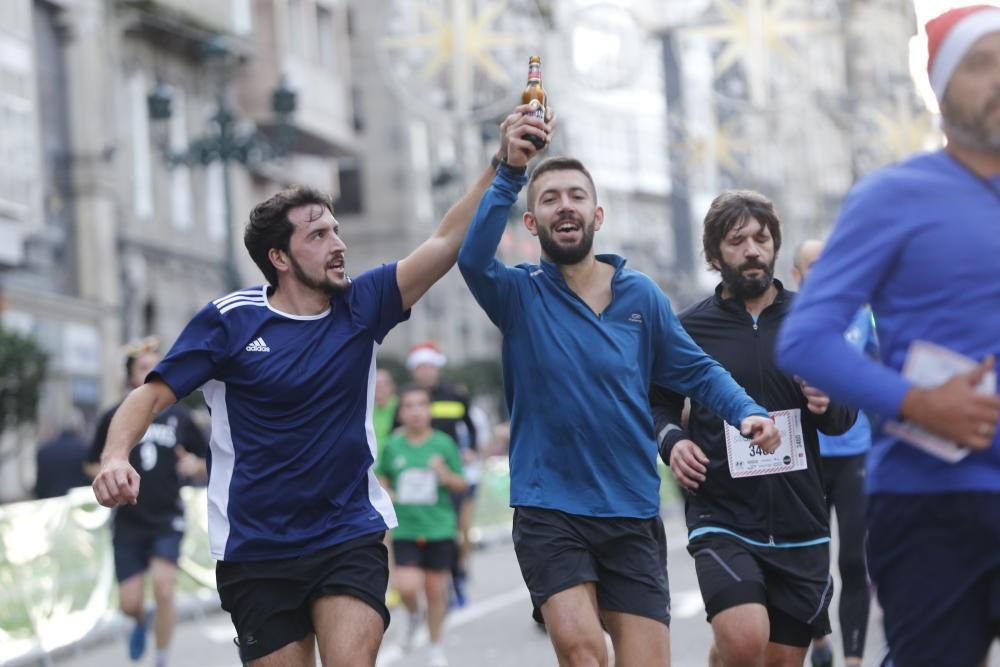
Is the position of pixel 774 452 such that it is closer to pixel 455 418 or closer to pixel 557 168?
pixel 557 168

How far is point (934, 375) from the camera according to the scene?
4781 mm

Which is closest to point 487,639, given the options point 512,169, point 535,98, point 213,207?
point 512,169

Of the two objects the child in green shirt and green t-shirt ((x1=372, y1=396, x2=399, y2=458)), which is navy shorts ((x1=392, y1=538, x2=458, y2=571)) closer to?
the child in green shirt

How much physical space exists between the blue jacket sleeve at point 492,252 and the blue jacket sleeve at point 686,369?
1.77ft

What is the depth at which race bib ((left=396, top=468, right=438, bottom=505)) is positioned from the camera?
48.3 ft

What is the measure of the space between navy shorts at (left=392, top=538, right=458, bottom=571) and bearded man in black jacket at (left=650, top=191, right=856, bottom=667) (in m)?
6.71

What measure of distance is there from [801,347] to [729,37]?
2603 centimetres

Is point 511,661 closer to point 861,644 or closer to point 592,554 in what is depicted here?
point 861,644

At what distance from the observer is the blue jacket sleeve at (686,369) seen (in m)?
7.44

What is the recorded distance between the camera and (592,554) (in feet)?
24.6

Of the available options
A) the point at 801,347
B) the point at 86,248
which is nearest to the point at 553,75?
the point at 86,248

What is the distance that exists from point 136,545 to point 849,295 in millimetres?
9426

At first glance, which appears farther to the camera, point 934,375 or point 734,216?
point 734,216

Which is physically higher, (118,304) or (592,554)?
(118,304)
